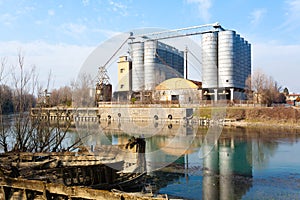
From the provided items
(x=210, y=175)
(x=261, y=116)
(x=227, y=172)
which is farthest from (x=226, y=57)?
(x=210, y=175)

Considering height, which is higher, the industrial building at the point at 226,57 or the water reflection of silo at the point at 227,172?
the industrial building at the point at 226,57

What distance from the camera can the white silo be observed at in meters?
44.5

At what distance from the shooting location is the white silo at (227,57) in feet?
146

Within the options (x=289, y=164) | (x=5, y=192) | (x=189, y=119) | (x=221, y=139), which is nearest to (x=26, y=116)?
(x=5, y=192)

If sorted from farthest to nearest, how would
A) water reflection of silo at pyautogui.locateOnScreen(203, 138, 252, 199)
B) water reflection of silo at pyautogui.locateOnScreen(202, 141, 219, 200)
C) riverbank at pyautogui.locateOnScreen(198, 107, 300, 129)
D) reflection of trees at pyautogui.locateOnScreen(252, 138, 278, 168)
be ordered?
1. riverbank at pyautogui.locateOnScreen(198, 107, 300, 129)
2. reflection of trees at pyautogui.locateOnScreen(252, 138, 278, 168)
3. water reflection of silo at pyautogui.locateOnScreen(203, 138, 252, 199)
4. water reflection of silo at pyautogui.locateOnScreen(202, 141, 219, 200)

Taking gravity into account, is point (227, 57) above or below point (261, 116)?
above

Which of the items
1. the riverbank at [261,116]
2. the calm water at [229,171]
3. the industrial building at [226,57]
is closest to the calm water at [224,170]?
the calm water at [229,171]

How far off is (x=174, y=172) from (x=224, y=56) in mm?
35303

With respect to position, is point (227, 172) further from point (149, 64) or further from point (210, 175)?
point (149, 64)

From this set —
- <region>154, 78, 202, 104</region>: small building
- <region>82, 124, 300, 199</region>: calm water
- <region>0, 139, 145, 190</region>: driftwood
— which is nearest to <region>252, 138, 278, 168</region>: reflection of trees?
<region>82, 124, 300, 199</region>: calm water

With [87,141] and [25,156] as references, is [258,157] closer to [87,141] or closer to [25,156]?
[87,141]

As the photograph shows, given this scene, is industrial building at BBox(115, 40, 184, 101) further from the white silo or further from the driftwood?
the white silo

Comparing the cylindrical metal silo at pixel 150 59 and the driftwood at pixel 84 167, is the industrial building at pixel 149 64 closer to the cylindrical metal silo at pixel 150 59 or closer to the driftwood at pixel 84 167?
the cylindrical metal silo at pixel 150 59

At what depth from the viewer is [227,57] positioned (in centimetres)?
4475
